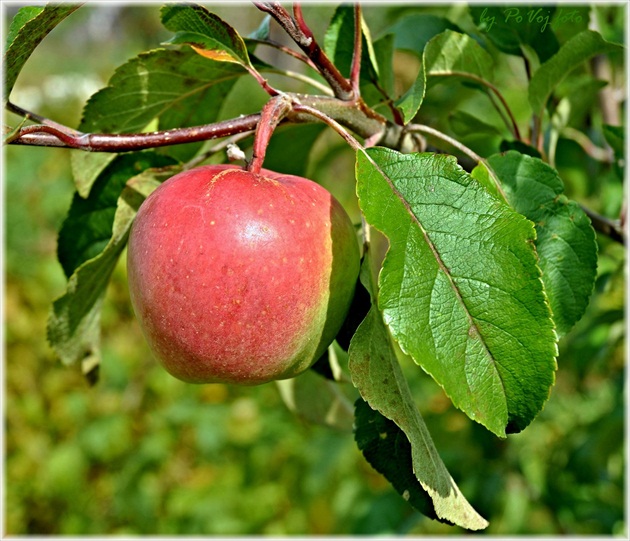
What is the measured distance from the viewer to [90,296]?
693mm

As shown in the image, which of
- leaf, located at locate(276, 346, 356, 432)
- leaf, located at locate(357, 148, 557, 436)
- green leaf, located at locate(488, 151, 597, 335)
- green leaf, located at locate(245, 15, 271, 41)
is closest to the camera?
leaf, located at locate(357, 148, 557, 436)

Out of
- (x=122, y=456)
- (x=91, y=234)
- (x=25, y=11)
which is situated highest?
(x=25, y=11)

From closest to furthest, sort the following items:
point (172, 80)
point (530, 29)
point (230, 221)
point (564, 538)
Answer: point (230, 221) < point (172, 80) < point (530, 29) < point (564, 538)

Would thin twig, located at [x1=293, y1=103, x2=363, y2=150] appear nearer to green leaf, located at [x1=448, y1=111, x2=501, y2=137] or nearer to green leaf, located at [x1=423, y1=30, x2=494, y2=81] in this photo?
green leaf, located at [x1=423, y1=30, x2=494, y2=81]

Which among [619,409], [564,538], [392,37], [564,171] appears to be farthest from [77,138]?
[564,538]

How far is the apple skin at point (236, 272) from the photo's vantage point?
499 millimetres

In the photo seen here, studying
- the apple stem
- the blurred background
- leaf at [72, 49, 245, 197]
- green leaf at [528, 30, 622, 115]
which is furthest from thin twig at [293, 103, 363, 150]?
the blurred background

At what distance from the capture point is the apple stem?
529mm

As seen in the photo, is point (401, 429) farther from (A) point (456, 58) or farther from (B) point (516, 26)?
(B) point (516, 26)

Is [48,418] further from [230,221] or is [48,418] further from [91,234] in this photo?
[230,221]

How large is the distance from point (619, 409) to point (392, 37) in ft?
2.50

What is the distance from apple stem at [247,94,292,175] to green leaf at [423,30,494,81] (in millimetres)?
154

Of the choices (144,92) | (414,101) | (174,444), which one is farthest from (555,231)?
(174,444)

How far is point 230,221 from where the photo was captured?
1.63 ft
